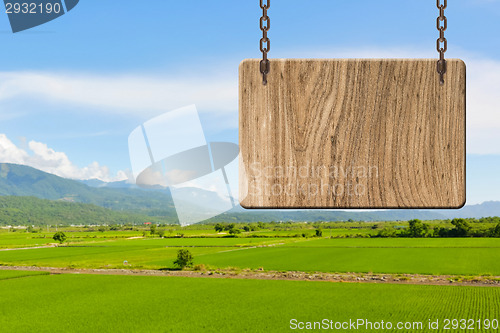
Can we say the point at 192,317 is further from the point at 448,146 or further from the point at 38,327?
the point at 448,146

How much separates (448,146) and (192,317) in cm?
2716

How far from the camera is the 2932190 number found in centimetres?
2572

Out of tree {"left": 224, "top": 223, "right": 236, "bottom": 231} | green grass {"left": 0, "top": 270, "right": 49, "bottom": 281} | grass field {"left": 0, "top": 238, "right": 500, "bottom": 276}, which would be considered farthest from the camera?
tree {"left": 224, "top": 223, "right": 236, "bottom": 231}

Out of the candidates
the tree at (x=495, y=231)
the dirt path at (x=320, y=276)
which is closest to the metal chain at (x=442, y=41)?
the dirt path at (x=320, y=276)

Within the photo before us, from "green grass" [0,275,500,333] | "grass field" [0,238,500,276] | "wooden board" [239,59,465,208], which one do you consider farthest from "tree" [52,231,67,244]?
"wooden board" [239,59,465,208]

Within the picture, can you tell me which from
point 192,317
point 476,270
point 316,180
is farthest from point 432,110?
point 476,270

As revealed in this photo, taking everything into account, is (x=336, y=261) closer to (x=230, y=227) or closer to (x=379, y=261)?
(x=379, y=261)

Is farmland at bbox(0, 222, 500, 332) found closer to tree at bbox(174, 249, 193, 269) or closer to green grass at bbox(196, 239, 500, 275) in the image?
green grass at bbox(196, 239, 500, 275)

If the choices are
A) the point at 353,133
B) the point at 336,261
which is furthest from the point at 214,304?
the point at 353,133

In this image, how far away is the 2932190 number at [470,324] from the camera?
25.7m

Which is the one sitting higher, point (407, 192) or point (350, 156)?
point (350, 156)

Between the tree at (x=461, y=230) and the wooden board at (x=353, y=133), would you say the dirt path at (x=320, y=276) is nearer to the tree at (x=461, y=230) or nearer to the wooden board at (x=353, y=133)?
the wooden board at (x=353, y=133)

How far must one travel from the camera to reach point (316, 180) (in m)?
2.62

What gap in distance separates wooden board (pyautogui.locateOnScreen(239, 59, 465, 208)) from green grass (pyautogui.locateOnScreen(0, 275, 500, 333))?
23.7m
